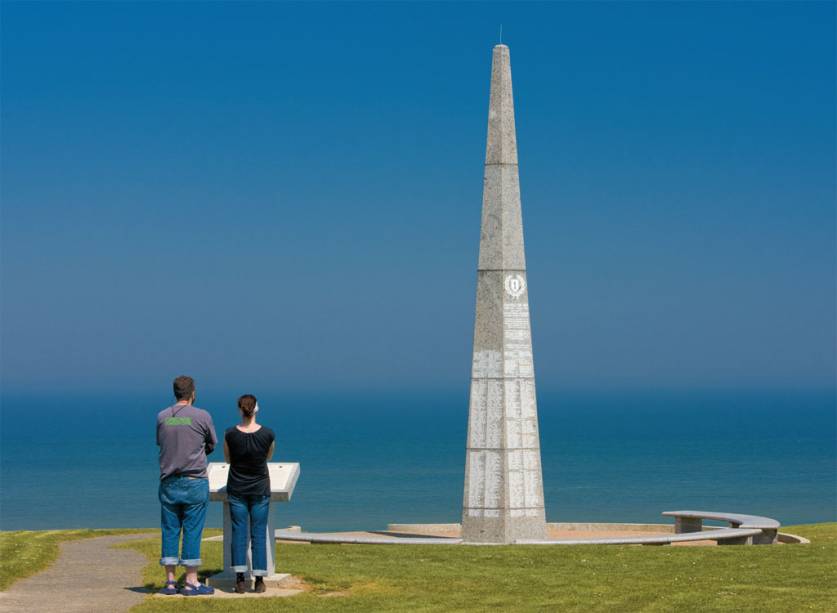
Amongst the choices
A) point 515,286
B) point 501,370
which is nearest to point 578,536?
point 501,370

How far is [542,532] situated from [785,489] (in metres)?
50.5

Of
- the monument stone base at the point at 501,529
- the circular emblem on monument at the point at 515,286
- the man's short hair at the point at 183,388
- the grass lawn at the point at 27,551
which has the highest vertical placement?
the circular emblem on monument at the point at 515,286

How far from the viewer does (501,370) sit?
2350cm

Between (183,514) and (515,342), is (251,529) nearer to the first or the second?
(183,514)

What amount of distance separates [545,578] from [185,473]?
175 inches

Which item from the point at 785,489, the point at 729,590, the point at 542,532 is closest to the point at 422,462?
the point at 785,489

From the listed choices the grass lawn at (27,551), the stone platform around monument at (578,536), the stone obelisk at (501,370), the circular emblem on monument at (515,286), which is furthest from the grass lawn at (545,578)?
the circular emblem on monument at (515,286)

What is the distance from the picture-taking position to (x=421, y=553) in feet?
64.4

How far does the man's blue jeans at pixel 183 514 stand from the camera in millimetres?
14219

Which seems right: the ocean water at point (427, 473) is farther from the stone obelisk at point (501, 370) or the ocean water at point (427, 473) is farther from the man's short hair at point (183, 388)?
the man's short hair at point (183, 388)

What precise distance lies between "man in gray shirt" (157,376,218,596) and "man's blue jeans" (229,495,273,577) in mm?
344

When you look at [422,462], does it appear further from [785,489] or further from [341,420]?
[341,420]

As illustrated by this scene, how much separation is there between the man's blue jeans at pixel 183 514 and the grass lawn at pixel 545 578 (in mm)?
473

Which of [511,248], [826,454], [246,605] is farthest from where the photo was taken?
[826,454]
